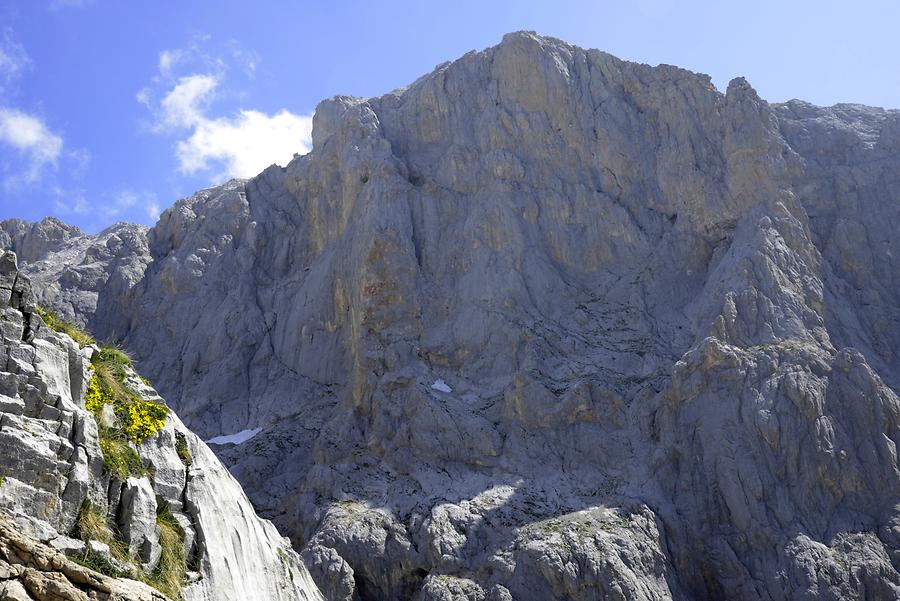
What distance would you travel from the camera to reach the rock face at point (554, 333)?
44.3 meters

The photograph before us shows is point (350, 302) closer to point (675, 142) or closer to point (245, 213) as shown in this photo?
point (245, 213)

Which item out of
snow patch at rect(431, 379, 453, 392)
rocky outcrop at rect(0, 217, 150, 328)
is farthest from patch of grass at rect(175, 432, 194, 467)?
rocky outcrop at rect(0, 217, 150, 328)

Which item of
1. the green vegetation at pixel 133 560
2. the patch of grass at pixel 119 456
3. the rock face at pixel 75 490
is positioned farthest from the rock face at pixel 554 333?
the patch of grass at pixel 119 456

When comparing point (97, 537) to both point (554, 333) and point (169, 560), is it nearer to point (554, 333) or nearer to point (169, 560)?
point (169, 560)

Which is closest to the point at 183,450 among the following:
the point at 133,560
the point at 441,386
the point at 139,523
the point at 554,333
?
the point at 139,523

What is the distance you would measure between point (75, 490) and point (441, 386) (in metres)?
36.9

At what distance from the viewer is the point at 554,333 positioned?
176ft

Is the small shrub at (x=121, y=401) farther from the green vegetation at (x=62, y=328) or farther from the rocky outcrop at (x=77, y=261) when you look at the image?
the rocky outcrop at (x=77, y=261)

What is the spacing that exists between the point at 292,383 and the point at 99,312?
49.0 ft

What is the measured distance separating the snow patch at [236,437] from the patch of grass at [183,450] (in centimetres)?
3526

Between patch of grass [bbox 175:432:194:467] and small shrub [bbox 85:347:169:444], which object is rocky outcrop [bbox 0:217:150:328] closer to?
small shrub [bbox 85:347:169:444]

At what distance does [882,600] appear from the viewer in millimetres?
41656

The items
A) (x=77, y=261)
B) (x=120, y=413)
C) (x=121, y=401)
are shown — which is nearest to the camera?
(x=120, y=413)

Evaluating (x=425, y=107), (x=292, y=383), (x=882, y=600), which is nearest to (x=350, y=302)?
(x=292, y=383)
